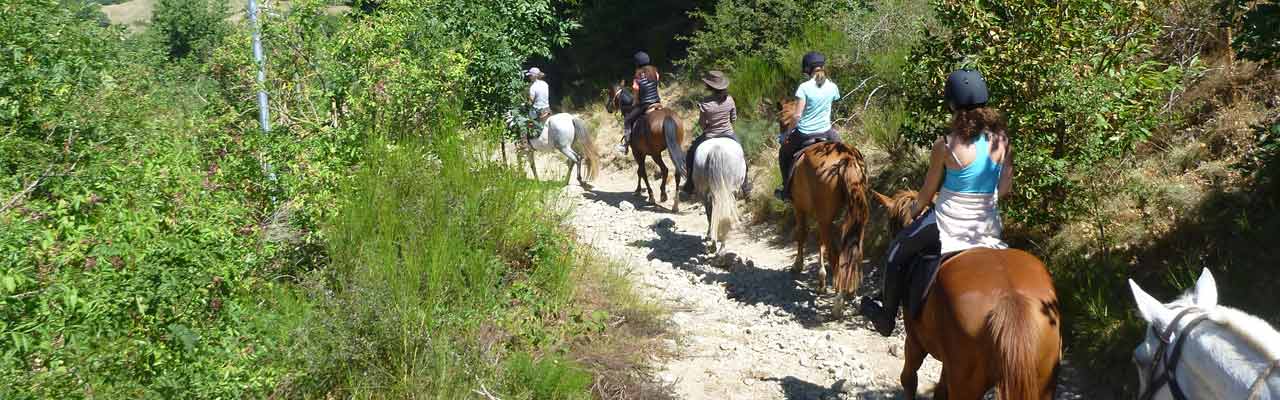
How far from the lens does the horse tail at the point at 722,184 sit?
9.77m

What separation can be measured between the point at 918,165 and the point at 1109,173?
8.06ft

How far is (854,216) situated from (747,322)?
1.38 meters

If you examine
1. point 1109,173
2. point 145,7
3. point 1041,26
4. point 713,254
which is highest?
point 1041,26

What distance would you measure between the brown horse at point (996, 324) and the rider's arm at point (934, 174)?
514 millimetres

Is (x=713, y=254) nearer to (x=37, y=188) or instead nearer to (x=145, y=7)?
(x=37, y=188)

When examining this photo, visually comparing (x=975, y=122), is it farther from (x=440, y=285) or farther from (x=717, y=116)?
(x=717, y=116)

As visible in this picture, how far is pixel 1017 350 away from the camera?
12.8 feet

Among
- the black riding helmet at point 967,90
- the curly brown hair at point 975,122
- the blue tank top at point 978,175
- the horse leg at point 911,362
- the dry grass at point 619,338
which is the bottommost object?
the dry grass at point 619,338

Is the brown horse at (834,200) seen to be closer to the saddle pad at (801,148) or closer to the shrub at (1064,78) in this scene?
the saddle pad at (801,148)

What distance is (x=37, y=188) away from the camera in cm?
519

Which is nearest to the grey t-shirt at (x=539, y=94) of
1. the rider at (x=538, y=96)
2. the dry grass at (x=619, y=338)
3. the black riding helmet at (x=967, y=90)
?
the rider at (x=538, y=96)

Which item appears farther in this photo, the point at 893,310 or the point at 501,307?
the point at 501,307

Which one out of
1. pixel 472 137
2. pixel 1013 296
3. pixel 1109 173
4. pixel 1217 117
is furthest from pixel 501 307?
pixel 1217 117

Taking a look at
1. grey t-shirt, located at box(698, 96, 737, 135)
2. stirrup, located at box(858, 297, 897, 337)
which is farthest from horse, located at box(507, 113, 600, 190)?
stirrup, located at box(858, 297, 897, 337)
